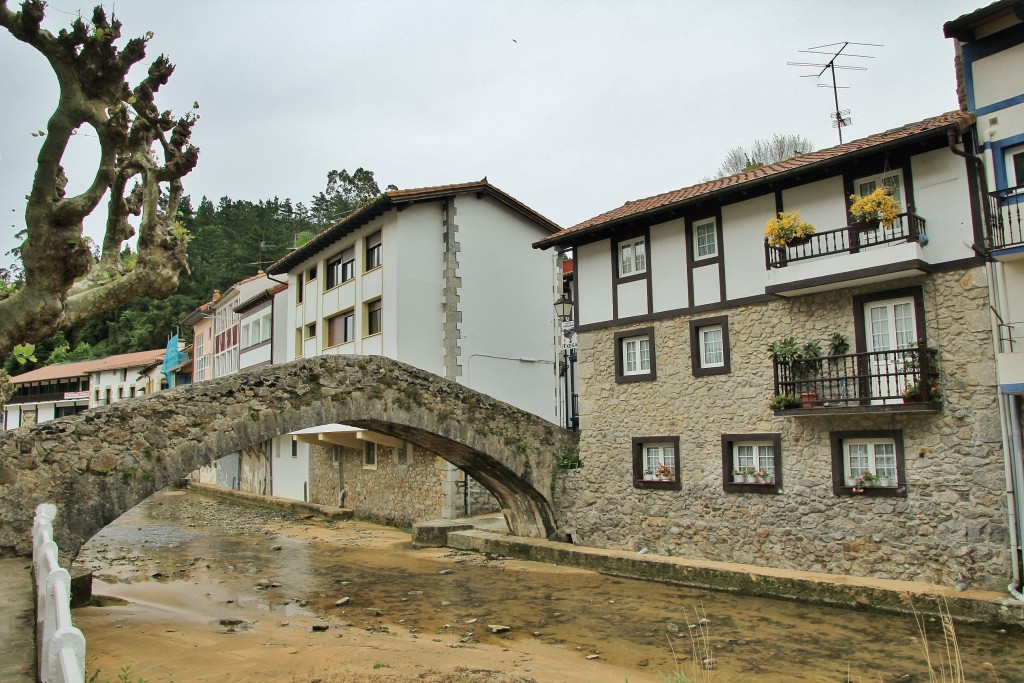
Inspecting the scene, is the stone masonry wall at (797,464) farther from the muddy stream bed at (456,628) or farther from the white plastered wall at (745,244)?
the muddy stream bed at (456,628)

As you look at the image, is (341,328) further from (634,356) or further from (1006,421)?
(1006,421)

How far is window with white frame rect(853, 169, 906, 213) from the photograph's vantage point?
10930mm

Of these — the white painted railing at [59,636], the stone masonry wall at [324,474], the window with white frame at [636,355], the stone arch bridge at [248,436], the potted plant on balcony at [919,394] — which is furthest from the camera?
the stone masonry wall at [324,474]

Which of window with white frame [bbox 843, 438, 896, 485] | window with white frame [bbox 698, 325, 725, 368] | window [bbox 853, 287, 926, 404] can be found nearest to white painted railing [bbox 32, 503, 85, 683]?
window [bbox 853, 287, 926, 404]

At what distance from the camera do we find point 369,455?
22438mm

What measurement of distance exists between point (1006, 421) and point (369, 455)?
16.8 meters

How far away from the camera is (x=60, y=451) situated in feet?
30.7

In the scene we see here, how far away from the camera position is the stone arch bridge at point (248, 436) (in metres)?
9.20

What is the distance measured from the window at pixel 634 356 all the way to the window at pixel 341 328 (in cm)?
934

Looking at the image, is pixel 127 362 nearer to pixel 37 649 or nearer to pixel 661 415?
pixel 661 415

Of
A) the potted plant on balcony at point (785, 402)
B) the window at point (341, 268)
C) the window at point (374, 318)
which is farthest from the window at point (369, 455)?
the potted plant on balcony at point (785, 402)

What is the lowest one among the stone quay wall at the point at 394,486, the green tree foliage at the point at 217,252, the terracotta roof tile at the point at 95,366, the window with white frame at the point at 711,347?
the stone quay wall at the point at 394,486

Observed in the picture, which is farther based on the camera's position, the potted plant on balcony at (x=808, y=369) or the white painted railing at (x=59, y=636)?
the potted plant on balcony at (x=808, y=369)

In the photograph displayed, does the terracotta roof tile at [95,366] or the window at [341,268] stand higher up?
the terracotta roof tile at [95,366]
